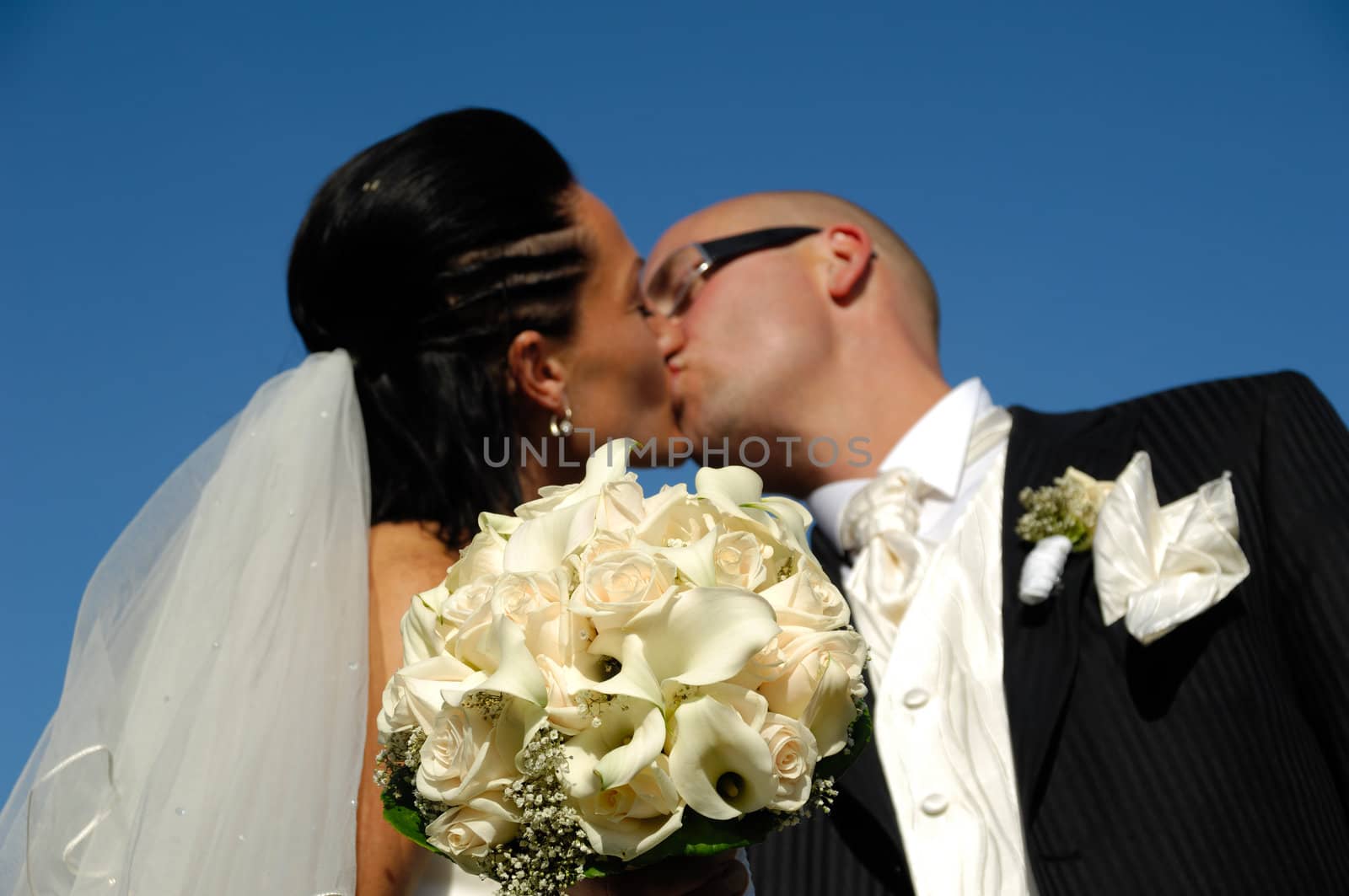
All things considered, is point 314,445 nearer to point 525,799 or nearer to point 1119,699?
point 525,799

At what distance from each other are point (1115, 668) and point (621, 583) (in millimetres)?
1941

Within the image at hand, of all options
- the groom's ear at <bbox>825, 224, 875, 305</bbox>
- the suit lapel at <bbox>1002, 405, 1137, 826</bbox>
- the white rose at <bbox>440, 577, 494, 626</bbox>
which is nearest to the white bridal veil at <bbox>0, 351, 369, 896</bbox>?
the white rose at <bbox>440, 577, 494, 626</bbox>

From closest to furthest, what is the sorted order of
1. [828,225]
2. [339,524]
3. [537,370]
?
1. [339,524]
2. [537,370]
3. [828,225]

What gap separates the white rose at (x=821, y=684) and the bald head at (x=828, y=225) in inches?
128

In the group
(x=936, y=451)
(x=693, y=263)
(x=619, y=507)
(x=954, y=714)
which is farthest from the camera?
(x=693, y=263)

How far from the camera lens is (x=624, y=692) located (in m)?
1.60

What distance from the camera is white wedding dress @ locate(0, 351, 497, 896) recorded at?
225 cm

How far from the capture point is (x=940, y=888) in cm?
296

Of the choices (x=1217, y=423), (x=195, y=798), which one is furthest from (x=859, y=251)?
(x=195, y=798)

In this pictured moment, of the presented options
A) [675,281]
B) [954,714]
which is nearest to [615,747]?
[954,714]

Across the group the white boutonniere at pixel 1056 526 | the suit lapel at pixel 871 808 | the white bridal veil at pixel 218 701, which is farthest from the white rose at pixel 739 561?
the white boutonniere at pixel 1056 526

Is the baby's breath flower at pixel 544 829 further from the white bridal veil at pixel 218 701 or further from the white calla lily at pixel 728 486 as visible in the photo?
the white bridal veil at pixel 218 701

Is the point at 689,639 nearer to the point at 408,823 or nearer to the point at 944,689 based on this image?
the point at 408,823

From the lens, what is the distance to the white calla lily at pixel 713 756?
1603 millimetres
